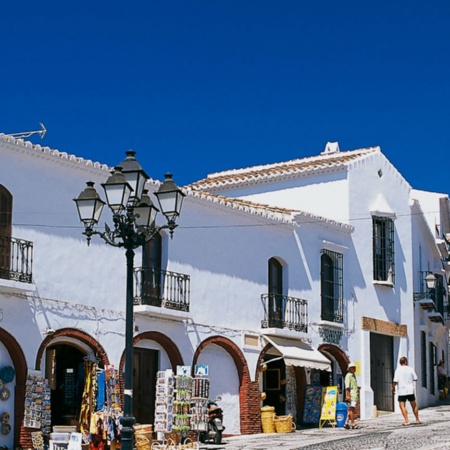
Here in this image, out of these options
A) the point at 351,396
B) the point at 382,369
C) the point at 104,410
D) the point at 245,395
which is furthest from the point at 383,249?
the point at 104,410

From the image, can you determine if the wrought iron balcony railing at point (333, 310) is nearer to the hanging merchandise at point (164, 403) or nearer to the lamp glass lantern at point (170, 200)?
the hanging merchandise at point (164, 403)

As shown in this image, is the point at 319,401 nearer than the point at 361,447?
No

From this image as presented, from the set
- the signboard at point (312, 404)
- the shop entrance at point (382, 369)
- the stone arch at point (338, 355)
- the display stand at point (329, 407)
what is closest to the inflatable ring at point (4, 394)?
the display stand at point (329, 407)

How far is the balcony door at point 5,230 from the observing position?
17.8m

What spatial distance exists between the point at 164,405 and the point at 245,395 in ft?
14.2

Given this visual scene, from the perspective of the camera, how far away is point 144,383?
21125mm

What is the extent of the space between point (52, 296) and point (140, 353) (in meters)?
3.07

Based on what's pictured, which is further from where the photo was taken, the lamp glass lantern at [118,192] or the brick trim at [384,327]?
the brick trim at [384,327]

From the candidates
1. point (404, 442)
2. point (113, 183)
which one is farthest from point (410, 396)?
point (113, 183)

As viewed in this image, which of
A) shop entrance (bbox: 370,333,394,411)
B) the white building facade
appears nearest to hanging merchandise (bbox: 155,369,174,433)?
the white building facade

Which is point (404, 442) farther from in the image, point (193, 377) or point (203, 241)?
point (203, 241)

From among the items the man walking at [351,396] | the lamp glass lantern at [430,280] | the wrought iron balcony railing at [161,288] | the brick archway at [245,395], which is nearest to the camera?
the wrought iron balcony railing at [161,288]

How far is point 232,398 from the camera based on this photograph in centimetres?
2316

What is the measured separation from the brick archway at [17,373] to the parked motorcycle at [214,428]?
438 cm
